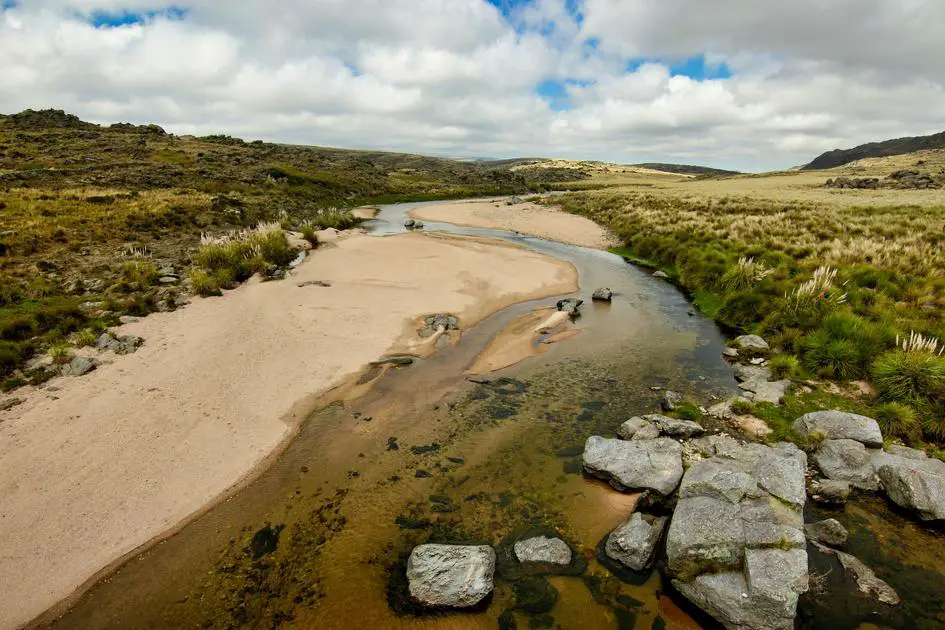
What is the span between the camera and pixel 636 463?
8875 mm

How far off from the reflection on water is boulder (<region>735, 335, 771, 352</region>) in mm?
1425

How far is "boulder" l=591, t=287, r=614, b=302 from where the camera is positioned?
70.4 ft

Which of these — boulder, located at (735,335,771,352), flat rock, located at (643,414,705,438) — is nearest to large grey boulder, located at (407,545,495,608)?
flat rock, located at (643,414,705,438)

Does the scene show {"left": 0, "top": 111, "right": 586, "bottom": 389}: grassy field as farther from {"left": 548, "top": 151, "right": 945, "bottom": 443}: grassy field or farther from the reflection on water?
{"left": 548, "top": 151, "right": 945, "bottom": 443}: grassy field

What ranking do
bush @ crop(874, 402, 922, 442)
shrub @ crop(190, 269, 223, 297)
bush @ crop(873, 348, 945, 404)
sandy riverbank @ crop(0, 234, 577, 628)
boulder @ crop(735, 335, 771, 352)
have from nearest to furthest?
sandy riverbank @ crop(0, 234, 577, 628), bush @ crop(874, 402, 922, 442), bush @ crop(873, 348, 945, 404), boulder @ crop(735, 335, 771, 352), shrub @ crop(190, 269, 223, 297)

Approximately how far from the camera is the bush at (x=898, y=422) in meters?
9.77

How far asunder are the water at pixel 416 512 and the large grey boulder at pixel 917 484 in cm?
339

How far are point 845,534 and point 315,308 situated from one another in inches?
691

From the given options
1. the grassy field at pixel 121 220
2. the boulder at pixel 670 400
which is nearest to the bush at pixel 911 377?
the boulder at pixel 670 400

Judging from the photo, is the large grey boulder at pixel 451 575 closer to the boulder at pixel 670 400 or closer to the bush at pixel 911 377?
the boulder at pixel 670 400

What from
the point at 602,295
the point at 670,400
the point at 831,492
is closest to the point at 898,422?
the point at 831,492

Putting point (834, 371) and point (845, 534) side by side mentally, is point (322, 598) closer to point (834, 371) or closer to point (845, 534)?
point (845, 534)

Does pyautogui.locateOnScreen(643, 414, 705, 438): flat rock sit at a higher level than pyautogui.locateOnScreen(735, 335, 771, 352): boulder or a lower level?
lower

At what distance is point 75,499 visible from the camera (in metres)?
8.01
